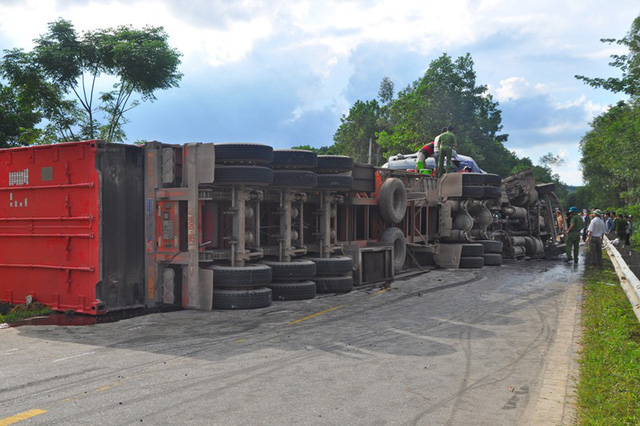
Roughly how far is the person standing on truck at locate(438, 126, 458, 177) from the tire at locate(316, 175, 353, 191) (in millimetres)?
6344

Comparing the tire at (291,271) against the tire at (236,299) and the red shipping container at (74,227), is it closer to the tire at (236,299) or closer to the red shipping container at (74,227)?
the tire at (236,299)

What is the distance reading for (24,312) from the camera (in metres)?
8.52

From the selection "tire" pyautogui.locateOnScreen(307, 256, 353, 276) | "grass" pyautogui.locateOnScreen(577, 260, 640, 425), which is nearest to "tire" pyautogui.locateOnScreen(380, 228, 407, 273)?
"tire" pyautogui.locateOnScreen(307, 256, 353, 276)

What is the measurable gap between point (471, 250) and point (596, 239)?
4.19 meters

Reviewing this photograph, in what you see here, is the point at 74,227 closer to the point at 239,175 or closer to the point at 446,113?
the point at 239,175

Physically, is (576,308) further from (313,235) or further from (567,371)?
(313,235)

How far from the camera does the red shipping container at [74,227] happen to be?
8531mm

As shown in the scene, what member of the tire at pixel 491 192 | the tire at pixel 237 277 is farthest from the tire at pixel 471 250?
the tire at pixel 237 277

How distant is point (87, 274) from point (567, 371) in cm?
675

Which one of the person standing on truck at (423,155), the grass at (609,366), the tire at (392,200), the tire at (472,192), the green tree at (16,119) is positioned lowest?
the grass at (609,366)

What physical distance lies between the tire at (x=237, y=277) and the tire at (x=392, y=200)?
4.97 meters

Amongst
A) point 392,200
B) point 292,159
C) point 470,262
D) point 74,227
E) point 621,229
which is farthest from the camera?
point 621,229

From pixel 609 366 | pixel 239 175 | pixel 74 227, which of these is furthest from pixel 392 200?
Answer: pixel 609 366

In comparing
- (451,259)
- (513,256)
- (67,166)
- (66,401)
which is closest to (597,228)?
(513,256)
